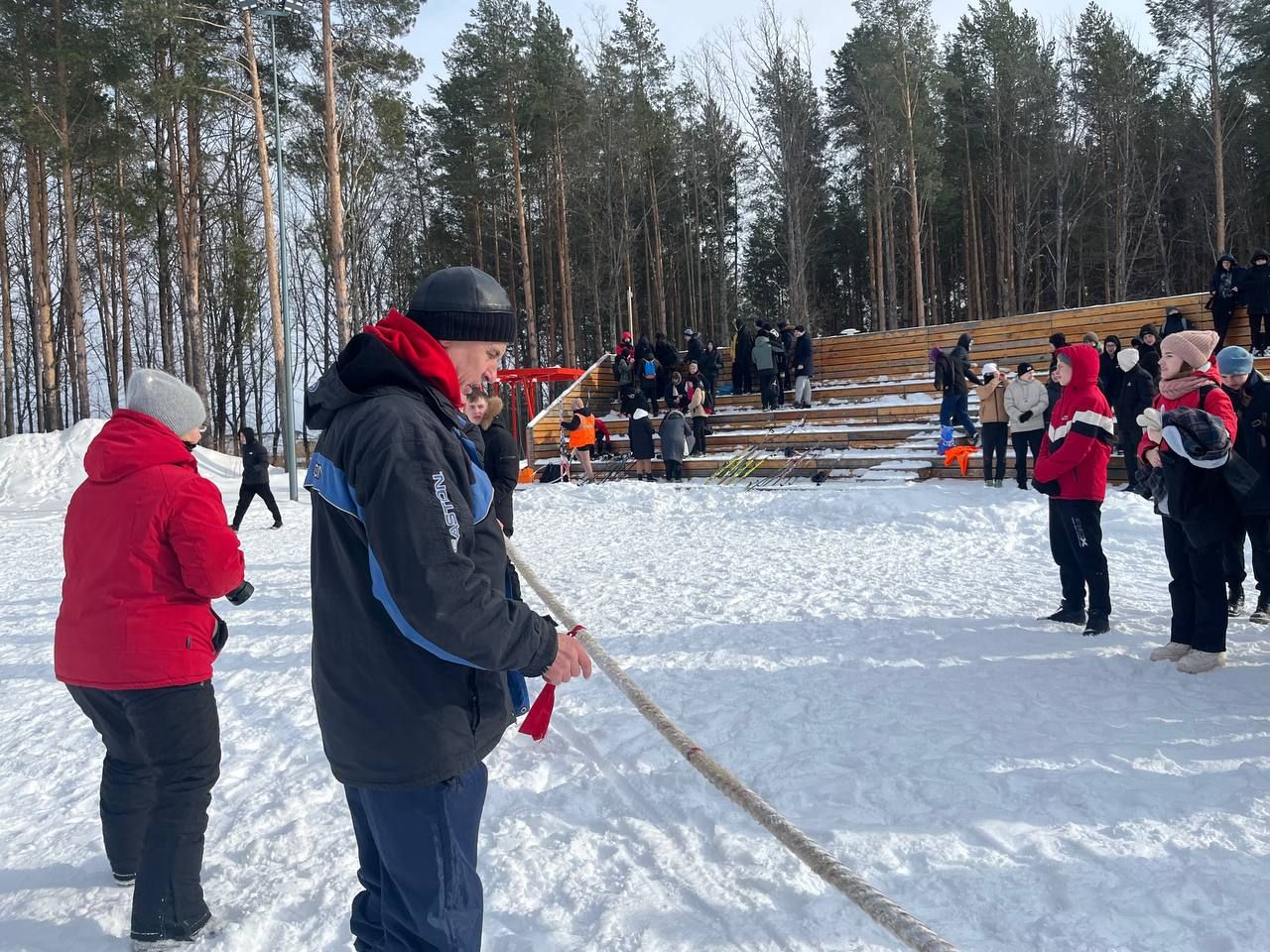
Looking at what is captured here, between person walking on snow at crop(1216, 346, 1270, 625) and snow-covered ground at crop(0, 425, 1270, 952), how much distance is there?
1.60 ft

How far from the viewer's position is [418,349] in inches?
70.4

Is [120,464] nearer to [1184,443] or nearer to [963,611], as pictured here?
[1184,443]

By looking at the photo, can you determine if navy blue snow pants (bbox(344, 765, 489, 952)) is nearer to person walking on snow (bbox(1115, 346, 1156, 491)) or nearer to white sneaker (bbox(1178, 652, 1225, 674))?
white sneaker (bbox(1178, 652, 1225, 674))

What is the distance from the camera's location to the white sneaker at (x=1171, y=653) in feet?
15.6

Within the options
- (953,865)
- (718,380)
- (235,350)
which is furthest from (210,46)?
(953,865)

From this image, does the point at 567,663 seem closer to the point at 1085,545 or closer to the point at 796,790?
the point at 796,790

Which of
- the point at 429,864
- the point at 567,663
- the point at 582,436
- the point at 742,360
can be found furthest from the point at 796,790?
the point at 742,360

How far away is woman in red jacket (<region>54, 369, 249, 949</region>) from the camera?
2.50 metres

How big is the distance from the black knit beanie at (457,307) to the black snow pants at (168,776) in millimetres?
1550

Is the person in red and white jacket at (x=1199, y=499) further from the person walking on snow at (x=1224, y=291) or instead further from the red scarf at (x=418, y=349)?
the person walking on snow at (x=1224, y=291)

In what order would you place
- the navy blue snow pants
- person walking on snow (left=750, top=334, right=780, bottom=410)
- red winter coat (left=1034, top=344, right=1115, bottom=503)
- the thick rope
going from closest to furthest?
1. the thick rope
2. the navy blue snow pants
3. red winter coat (left=1034, top=344, right=1115, bottom=503)
4. person walking on snow (left=750, top=334, right=780, bottom=410)

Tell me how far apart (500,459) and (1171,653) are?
4.25 m

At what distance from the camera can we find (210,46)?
18344 mm

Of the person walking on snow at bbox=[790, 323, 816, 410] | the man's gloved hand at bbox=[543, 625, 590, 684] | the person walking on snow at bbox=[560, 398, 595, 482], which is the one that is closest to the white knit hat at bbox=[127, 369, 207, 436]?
the man's gloved hand at bbox=[543, 625, 590, 684]
